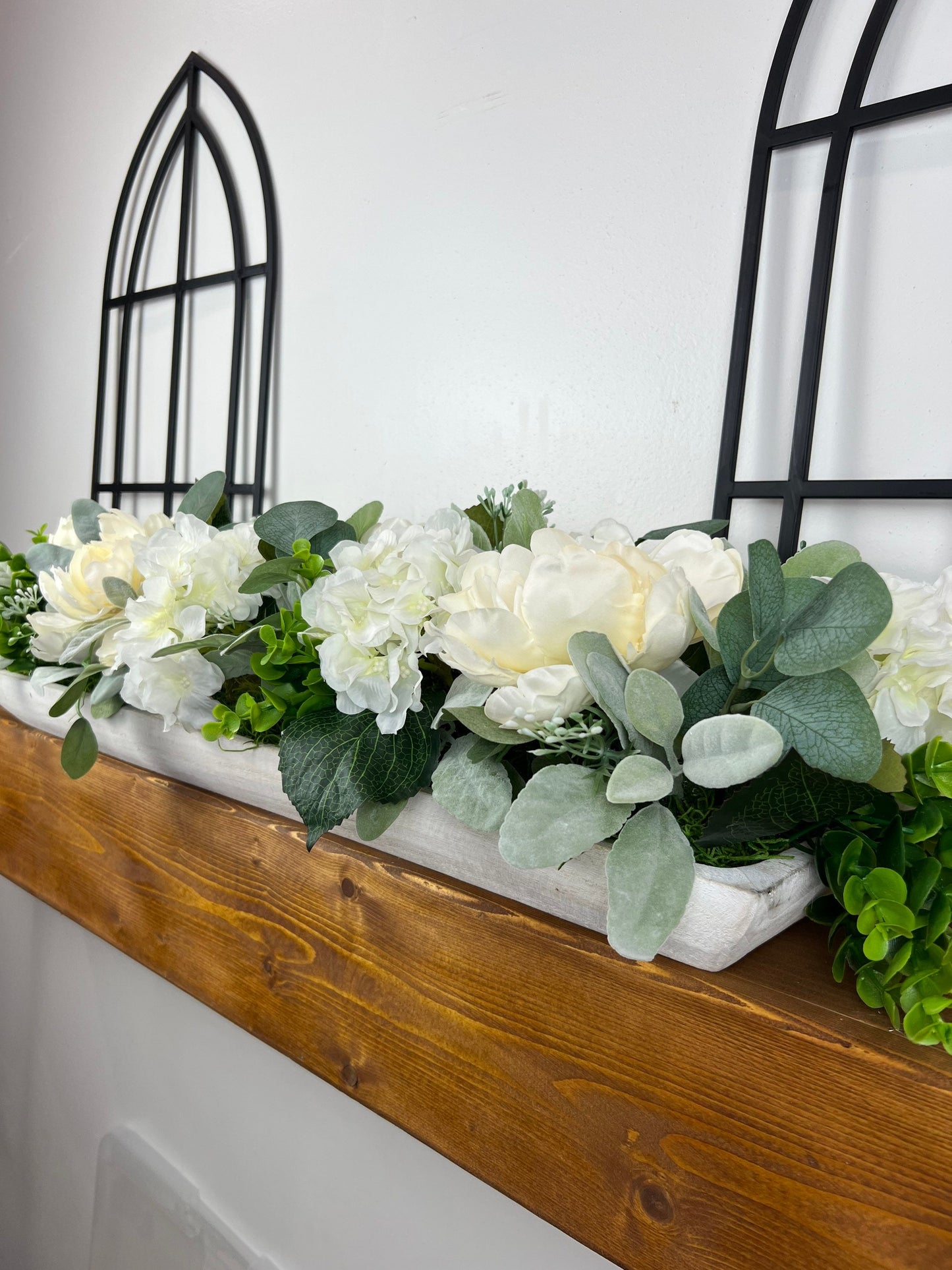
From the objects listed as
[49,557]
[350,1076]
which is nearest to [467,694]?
[350,1076]

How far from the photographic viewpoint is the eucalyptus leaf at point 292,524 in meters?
0.62

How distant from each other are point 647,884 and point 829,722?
106 millimetres

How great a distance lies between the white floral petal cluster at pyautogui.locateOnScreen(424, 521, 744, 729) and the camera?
415 mm

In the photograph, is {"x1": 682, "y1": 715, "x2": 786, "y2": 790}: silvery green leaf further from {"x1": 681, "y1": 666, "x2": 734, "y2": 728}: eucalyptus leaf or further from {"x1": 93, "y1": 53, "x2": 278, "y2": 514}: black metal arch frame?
{"x1": 93, "y1": 53, "x2": 278, "y2": 514}: black metal arch frame

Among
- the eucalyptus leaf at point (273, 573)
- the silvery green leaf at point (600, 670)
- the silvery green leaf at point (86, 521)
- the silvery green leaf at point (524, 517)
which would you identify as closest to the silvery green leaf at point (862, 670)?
the silvery green leaf at point (600, 670)

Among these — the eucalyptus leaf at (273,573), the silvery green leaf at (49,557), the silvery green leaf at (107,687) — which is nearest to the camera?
the eucalyptus leaf at (273,573)

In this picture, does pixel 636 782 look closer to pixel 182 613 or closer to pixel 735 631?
pixel 735 631

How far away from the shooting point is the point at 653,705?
384 millimetres

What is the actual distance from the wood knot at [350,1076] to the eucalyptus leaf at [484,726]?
0.76 ft

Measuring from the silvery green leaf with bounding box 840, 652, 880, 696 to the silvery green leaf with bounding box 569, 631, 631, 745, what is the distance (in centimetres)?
10

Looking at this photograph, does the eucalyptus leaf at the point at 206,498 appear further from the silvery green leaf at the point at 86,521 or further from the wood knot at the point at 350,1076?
the wood knot at the point at 350,1076

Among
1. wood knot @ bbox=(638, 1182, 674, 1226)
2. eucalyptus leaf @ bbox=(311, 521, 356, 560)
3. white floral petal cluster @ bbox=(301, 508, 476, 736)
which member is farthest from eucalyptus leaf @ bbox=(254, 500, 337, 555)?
wood knot @ bbox=(638, 1182, 674, 1226)

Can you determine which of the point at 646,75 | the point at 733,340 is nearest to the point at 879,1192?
the point at 733,340

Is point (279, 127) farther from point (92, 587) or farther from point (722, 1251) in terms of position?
point (722, 1251)
